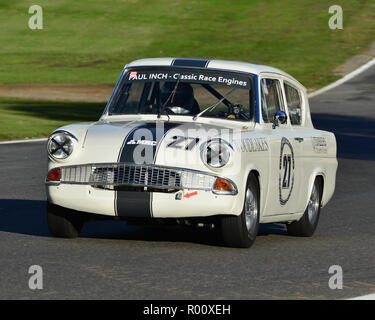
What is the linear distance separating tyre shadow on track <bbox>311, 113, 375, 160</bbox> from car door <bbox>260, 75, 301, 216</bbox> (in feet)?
33.4

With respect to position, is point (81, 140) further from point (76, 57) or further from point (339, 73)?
point (76, 57)

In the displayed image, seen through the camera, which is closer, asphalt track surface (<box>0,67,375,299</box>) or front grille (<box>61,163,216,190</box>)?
asphalt track surface (<box>0,67,375,299</box>)

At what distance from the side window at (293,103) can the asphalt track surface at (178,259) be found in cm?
123

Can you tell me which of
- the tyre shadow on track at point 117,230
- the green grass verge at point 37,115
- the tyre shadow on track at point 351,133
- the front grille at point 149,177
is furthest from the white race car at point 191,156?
the green grass verge at point 37,115

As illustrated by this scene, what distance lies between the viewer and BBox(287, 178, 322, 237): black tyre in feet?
34.3

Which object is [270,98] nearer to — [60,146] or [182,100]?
[182,100]

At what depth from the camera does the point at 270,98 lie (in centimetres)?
1031

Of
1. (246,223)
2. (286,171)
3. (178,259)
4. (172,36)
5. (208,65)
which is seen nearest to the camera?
(178,259)

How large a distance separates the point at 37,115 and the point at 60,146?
2082 cm

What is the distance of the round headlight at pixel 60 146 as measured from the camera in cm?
894

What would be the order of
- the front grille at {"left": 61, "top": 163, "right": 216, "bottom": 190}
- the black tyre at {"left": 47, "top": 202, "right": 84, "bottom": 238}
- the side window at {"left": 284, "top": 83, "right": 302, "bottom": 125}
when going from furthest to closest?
the side window at {"left": 284, "top": 83, "right": 302, "bottom": 125}, the black tyre at {"left": 47, "top": 202, "right": 84, "bottom": 238}, the front grille at {"left": 61, "top": 163, "right": 216, "bottom": 190}

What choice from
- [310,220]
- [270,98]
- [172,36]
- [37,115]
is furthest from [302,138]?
[172,36]

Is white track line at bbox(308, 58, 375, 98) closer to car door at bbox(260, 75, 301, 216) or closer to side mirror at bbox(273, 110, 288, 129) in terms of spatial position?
car door at bbox(260, 75, 301, 216)

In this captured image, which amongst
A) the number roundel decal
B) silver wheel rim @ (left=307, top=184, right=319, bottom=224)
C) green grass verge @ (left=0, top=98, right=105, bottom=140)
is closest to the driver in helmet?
the number roundel decal
